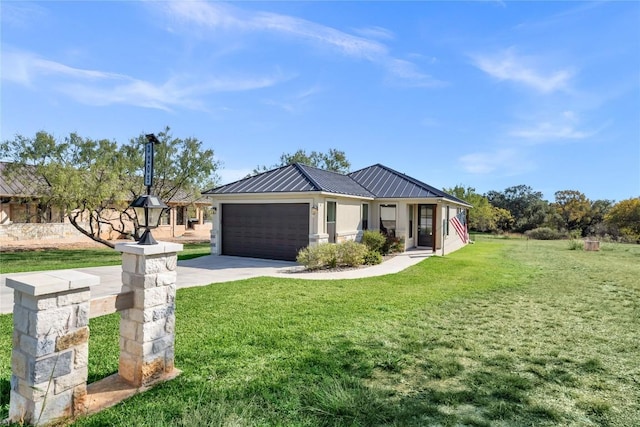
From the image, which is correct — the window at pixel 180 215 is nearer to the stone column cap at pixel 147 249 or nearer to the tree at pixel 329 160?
the tree at pixel 329 160

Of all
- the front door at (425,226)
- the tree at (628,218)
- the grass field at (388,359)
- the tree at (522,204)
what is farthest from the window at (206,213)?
the tree at (628,218)

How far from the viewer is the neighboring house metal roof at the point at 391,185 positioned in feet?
55.7

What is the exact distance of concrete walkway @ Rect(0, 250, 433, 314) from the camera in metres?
8.84

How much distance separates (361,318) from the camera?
6.16 metres

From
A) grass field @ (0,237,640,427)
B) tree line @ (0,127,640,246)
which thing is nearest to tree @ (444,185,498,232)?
tree line @ (0,127,640,246)

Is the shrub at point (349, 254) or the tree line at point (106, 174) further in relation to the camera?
the tree line at point (106, 174)

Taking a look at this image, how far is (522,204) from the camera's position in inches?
1831

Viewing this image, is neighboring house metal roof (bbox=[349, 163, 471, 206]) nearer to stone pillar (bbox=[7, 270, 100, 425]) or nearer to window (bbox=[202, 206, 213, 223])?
stone pillar (bbox=[7, 270, 100, 425])

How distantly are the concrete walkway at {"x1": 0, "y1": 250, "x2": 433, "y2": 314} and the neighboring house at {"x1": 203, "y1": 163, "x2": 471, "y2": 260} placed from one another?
966mm

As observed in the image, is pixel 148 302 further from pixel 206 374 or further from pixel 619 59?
pixel 619 59

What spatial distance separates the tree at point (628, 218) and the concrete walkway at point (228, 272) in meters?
25.9

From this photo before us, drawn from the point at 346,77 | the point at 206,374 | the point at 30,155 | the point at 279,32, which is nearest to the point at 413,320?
the point at 206,374

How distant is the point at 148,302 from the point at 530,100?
16864 millimetres

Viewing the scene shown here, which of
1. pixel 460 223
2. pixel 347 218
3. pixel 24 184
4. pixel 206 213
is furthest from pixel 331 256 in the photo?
pixel 206 213
